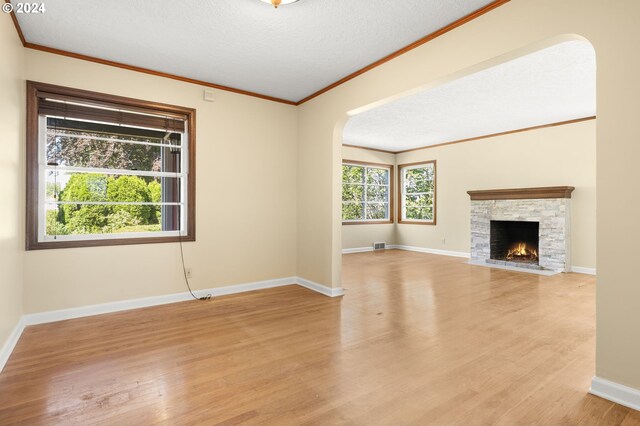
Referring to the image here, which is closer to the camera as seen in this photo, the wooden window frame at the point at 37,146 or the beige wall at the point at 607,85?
the beige wall at the point at 607,85

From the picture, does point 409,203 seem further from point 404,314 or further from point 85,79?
point 85,79

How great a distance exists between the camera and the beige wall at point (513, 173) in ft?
18.7

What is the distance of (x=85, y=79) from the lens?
11.3 feet

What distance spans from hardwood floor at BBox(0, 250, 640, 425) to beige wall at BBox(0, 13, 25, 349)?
1.27 feet

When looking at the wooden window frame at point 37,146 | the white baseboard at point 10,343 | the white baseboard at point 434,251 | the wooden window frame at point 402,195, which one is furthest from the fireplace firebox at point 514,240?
the white baseboard at point 10,343

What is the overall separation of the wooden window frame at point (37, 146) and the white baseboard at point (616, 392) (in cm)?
391

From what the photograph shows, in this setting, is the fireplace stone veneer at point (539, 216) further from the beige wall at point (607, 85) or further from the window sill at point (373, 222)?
the beige wall at point (607, 85)

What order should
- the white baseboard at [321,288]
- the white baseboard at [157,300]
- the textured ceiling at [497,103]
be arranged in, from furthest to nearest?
the white baseboard at [321,288]
the textured ceiling at [497,103]
the white baseboard at [157,300]

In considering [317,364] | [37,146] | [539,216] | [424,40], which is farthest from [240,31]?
[539,216]

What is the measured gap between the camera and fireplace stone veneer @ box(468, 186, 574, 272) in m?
5.80

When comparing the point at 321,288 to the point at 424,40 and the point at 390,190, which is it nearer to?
the point at 424,40

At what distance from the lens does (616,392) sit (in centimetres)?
190

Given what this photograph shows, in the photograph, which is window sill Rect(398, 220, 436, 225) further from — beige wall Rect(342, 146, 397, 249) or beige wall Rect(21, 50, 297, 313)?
beige wall Rect(21, 50, 297, 313)

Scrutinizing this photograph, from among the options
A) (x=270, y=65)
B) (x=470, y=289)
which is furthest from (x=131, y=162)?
(x=470, y=289)
